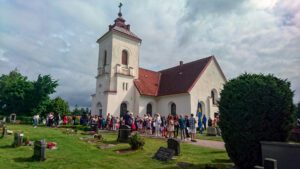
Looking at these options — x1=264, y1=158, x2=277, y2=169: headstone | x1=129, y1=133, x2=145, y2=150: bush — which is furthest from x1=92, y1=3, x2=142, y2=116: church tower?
x1=264, y1=158, x2=277, y2=169: headstone

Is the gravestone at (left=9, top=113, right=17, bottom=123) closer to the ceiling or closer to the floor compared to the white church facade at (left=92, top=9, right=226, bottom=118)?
closer to the floor

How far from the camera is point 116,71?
3494 centimetres

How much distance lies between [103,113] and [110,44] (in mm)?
10282

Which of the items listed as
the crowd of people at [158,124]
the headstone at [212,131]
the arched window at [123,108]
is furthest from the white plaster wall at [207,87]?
the arched window at [123,108]

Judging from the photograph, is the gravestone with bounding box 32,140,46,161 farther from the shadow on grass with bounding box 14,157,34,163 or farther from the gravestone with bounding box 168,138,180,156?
the gravestone with bounding box 168,138,180,156

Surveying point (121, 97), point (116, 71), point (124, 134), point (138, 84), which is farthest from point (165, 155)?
point (138, 84)

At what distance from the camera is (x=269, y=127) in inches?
339

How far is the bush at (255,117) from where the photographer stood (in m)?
8.65

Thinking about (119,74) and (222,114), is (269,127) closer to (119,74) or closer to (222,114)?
(222,114)

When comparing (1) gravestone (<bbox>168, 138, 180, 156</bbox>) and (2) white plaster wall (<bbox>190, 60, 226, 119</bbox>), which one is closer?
(1) gravestone (<bbox>168, 138, 180, 156</bbox>)

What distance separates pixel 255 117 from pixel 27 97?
38.1 m

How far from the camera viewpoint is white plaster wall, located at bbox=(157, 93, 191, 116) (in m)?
31.9

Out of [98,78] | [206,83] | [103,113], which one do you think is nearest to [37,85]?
[98,78]

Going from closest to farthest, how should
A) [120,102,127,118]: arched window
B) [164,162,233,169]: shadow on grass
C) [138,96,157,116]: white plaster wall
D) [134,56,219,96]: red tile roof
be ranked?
[164,162,233,169]: shadow on grass, [134,56,219,96]: red tile roof, [120,102,127,118]: arched window, [138,96,157,116]: white plaster wall
